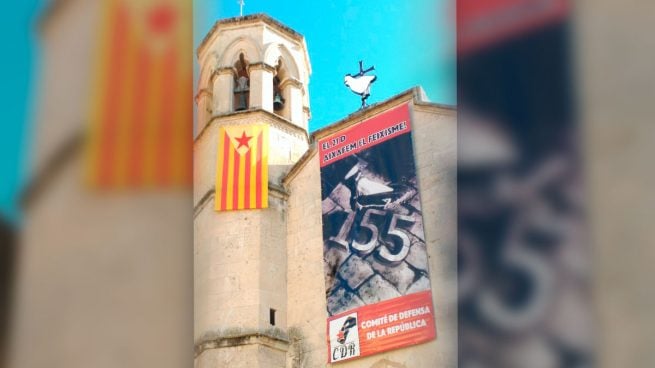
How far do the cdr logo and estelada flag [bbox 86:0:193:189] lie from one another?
40.3 feet

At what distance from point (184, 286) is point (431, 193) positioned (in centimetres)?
1244

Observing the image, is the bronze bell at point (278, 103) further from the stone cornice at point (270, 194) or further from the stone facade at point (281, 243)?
the stone cornice at point (270, 194)

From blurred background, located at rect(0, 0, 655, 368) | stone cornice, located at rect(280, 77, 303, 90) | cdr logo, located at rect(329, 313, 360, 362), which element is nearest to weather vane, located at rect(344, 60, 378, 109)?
stone cornice, located at rect(280, 77, 303, 90)

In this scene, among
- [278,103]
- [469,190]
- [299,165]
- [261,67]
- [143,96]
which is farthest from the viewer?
[278,103]

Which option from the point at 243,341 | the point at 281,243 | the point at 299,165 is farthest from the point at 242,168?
the point at 243,341

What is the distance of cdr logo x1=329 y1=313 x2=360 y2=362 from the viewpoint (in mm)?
13414

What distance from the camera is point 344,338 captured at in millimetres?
13539

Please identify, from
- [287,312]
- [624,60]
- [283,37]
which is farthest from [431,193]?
[624,60]

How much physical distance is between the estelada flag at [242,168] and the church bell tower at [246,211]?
142 mm

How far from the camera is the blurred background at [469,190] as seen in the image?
3.93 ft

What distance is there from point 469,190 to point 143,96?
75 centimetres

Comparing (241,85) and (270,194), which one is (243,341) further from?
(241,85)

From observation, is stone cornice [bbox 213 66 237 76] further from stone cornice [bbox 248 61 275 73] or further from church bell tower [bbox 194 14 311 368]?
stone cornice [bbox 248 61 275 73]

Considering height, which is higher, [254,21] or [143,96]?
[254,21]
